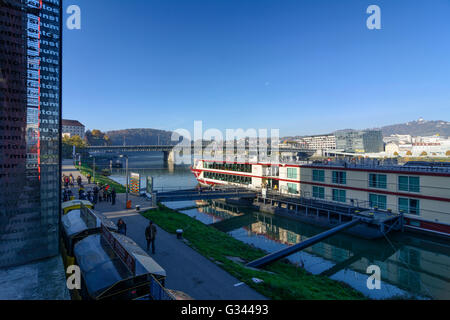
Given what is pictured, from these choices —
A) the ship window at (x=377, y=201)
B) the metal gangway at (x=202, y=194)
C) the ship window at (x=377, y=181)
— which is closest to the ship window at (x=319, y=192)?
the ship window at (x=377, y=201)

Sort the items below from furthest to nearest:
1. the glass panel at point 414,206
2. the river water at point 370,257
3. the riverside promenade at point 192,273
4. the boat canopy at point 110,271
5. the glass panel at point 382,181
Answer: the glass panel at point 382,181, the glass panel at point 414,206, the river water at point 370,257, the riverside promenade at point 192,273, the boat canopy at point 110,271

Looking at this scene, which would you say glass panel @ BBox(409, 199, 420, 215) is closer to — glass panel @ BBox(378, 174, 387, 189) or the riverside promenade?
glass panel @ BBox(378, 174, 387, 189)

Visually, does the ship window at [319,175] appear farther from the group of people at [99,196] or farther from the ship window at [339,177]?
the group of people at [99,196]

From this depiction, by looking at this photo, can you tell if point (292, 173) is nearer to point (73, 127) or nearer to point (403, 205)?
point (403, 205)

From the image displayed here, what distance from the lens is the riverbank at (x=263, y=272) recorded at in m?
10.4

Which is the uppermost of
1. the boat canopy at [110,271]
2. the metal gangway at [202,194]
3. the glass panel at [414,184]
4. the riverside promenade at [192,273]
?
→ the glass panel at [414,184]

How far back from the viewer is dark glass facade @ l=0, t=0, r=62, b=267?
1045 centimetres

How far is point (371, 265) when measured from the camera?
60.2ft

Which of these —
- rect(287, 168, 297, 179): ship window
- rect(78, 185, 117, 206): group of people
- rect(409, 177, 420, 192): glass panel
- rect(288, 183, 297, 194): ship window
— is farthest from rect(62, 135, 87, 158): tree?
rect(409, 177, 420, 192): glass panel

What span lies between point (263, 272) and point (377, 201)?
18.9m

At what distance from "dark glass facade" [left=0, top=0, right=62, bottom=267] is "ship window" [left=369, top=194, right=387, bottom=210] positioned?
27.9 m

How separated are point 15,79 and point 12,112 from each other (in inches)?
58.7

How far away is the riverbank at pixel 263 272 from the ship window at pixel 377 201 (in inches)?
561

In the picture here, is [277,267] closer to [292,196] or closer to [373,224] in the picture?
[373,224]
